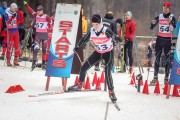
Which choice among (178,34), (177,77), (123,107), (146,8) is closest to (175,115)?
(123,107)

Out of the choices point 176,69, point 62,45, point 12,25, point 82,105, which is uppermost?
point 12,25

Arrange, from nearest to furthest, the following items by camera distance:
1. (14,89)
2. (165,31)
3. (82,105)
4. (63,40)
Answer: (82,105), (14,89), (63,40), (165,31)

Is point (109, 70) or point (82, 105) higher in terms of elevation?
point (109, 70)

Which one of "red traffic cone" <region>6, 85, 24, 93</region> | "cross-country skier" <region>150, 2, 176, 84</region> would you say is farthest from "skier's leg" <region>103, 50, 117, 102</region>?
"cross-country skier" <region>150, 2, 176, 84</region>

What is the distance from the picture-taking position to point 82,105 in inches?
306

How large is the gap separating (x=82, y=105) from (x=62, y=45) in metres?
2.09

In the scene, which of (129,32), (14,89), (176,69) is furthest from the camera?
(129,32)

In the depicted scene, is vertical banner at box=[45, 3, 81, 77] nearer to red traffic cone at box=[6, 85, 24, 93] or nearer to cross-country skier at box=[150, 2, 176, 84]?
red traffic cone at box=[6, 85, 24, 93]

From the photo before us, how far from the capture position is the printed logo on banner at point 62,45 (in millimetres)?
9266

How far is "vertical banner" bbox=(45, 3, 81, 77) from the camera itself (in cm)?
926

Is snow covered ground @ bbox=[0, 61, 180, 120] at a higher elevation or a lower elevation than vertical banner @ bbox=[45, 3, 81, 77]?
lower

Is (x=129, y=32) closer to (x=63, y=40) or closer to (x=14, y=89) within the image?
(x=63, y=40)

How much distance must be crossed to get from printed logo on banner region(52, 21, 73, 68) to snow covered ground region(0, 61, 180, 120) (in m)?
0.85

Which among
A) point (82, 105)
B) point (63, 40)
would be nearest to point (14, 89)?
point (63, 40)
